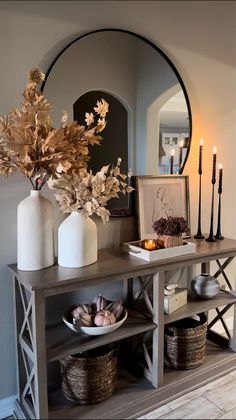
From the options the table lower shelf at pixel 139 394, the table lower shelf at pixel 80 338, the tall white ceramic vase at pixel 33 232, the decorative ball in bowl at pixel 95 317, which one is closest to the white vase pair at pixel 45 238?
the tall white ceramic vase at pixel 33 232

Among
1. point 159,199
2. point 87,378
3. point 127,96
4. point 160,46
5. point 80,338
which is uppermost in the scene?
point 160,46

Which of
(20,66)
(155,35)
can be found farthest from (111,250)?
(155,35)

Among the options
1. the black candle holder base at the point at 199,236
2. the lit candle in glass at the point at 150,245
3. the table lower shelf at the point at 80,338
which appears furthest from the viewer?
Result: the black candle holder base at the point at 199,236

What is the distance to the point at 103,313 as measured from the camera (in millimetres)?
1657

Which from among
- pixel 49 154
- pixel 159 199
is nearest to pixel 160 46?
pixel 159 199

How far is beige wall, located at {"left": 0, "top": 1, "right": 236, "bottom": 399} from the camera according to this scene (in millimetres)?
1606

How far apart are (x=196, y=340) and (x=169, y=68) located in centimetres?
154

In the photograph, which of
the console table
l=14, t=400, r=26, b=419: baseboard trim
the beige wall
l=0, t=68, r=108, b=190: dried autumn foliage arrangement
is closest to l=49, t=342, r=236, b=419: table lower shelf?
the console table

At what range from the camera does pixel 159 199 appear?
204 cm

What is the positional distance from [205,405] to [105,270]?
2.89 ft

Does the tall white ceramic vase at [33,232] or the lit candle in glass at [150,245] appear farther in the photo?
the lit candle in glass at [150,245]

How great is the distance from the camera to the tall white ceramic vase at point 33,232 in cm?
152

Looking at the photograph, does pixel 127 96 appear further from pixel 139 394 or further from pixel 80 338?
pixel 139 394

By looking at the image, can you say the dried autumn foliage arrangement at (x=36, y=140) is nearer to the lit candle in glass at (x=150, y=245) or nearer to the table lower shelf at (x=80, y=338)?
the lit candle in glass at (x=150, y=245)
